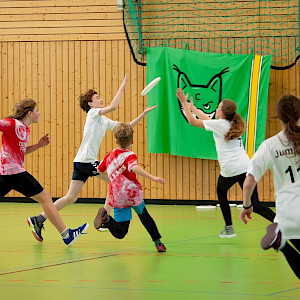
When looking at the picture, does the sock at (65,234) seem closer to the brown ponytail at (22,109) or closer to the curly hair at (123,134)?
the curly hair at (123,134)

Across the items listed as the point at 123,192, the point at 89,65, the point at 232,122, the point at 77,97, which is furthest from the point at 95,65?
the point at 123,192

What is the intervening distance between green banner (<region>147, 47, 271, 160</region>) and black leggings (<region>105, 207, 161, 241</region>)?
19.5ft

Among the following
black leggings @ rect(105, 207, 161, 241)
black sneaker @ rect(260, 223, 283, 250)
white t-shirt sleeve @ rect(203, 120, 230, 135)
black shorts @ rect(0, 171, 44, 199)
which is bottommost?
black leggings @ rect(105, 207, 161, 241)

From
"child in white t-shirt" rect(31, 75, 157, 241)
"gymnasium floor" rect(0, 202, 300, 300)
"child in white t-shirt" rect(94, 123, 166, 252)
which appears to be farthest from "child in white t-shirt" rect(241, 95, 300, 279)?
"child in white t-shirt" rect(31, 75, 157, 241)

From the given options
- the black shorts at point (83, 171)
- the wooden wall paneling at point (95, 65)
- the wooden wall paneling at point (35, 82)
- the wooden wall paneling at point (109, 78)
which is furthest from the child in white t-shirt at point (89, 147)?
the wooden wall paneling at point (35, 82)

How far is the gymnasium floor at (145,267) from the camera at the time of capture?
202 inches

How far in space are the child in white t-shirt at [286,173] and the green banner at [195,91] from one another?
858 cm

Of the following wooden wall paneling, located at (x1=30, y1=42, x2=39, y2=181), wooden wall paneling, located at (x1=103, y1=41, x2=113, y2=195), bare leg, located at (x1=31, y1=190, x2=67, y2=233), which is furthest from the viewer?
wooden wall paneling, located at (x1=30, y1=42, x2=39, y2=181)

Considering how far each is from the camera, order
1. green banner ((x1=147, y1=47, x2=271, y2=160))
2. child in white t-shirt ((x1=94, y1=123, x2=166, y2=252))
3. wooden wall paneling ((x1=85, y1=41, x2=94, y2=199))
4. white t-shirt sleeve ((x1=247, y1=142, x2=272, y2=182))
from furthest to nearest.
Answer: wooden wall paneling ((x1=85, y1=41, x2=94, y2=199)) < green banner ((x1=147, y1=47, x2=271, y2=160)) < child in white t-shirt ((x1=94, y1=123, x2=166, y2=252)) < white t-shirt sleeve ((x1=247, y1=142, x2=272, y2=182))

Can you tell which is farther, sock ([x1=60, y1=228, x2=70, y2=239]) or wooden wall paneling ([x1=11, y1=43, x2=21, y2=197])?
wooden wall paneling ([x1=11, y1=43, x2=21, y2=197])

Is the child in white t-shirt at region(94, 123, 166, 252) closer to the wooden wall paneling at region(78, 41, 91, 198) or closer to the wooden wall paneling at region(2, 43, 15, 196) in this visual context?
the wooden wall paneling at region(78, 41, 91, 198)

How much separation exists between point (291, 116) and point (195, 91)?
894 cm

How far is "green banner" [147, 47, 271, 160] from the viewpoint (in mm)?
12891

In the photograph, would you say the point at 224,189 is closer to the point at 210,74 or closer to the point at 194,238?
the point at 194,238
